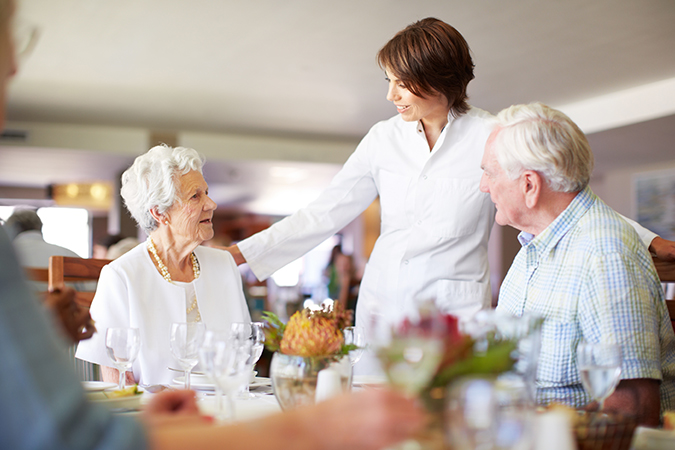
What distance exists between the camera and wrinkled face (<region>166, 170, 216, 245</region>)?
2.04 metres

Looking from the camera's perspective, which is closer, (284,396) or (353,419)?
(353,419)

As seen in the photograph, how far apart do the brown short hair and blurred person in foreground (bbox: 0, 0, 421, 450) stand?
1.56 meters

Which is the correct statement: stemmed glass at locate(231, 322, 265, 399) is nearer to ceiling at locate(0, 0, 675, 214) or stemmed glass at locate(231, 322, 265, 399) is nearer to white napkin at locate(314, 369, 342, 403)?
white napkin at locate(314, 369, 342, 403)

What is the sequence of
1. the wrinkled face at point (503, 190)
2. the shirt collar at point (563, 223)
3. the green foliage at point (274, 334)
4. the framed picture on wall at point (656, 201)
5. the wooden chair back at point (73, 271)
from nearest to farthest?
1. the green foliage at point (274, 334)
2. the shirt collar at point (563, 223)
3. the wrinkled face at point (503, 190)
4. the wooden chair back at point (73, 271)
5. the framed picture on wall at point (656, 201)

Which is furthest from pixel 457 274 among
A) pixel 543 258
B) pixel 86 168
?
pixel 86 168

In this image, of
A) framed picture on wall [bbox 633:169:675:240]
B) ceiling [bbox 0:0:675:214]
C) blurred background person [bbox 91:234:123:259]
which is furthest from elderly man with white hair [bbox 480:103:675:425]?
framed picture on wall [bbox 633:169:675:240]

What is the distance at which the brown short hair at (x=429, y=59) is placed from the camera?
2.01 meters

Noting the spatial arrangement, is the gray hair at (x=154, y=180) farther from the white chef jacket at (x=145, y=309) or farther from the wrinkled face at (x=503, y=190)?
the wrinkled face at (x=503, y=190)

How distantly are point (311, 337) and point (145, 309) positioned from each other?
94 centimetres

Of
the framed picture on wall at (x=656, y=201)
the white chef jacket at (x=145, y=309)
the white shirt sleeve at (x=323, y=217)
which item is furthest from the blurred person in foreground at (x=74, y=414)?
the framed picture on wall at (x=656, y=201)

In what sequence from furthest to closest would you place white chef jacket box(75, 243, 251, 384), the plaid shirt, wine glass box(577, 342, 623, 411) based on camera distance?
1. white chef jacket box(75, 243, 251, 384)
2. the plaid shirt
3. wine glass box(577, 342, 623, 411)

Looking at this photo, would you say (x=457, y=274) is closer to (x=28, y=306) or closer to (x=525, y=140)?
(x=525, y=140)

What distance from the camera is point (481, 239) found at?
7.00 ft

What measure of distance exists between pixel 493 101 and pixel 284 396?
6.29 m
